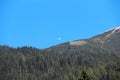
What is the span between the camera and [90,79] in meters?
68.1

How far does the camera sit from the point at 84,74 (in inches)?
2662

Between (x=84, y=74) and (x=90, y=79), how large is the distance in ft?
5.38
